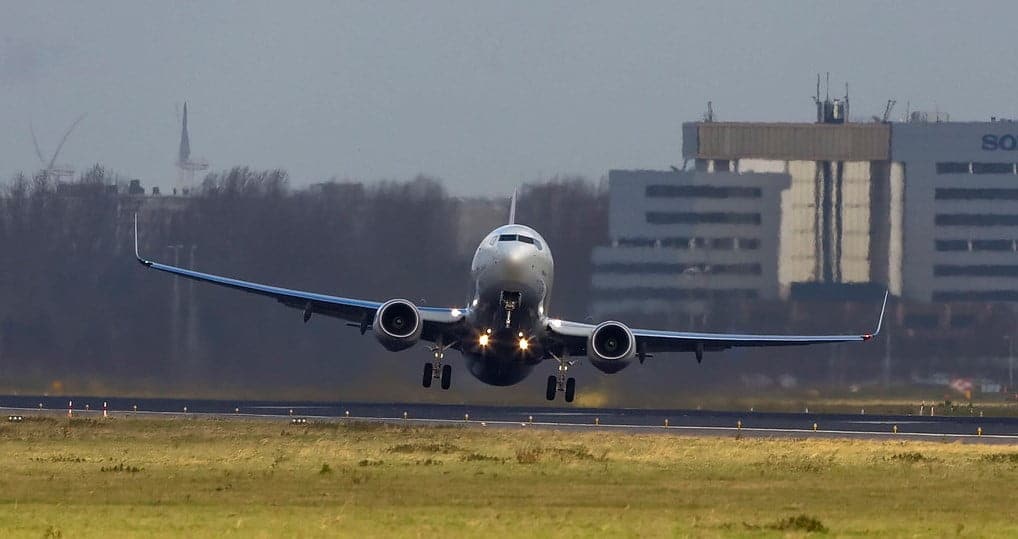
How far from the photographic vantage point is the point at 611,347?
51.8 m

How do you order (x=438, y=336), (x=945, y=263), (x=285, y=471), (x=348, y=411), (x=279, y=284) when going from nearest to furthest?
(x=285, y=471) < (x=438, y=336) < (x=348, y=411) < (x=279, y=284) < (x=945, y=263)

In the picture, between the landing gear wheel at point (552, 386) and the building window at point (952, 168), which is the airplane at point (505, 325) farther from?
the building window at point (952, 168)

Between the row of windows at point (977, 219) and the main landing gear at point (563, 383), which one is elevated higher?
the row of windows at point (977, 219)

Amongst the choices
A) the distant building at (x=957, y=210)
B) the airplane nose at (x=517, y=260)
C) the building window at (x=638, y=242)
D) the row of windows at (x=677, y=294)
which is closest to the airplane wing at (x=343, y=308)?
the airplane nose at (x=517, y=260)

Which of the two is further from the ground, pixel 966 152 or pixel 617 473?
pixel 966 152

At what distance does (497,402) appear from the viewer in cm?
7638

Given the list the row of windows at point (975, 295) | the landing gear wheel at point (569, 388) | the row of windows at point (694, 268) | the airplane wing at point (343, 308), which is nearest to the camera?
the airplane wing at point (343, 308)

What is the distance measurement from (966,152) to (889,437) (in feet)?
175

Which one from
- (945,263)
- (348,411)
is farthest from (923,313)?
(348,411)

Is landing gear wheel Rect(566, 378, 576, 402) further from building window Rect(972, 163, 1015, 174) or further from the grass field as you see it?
building window Rect(972, 163, 1015, 174)

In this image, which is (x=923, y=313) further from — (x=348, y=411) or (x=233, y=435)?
(x=233, y=435)

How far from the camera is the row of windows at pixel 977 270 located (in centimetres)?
9475

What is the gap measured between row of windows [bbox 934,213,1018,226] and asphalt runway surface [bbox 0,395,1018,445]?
95.7 feet

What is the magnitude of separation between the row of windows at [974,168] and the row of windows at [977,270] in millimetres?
10371
